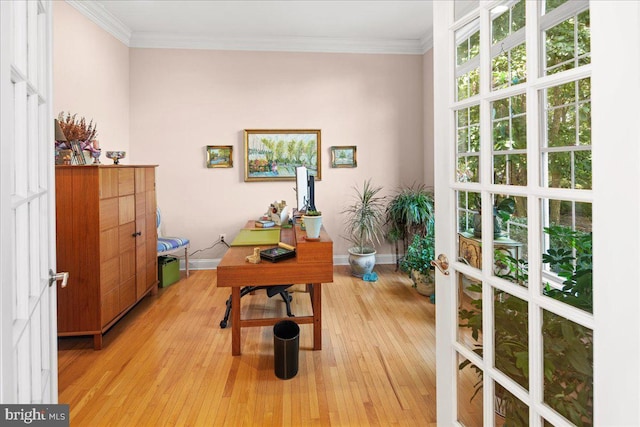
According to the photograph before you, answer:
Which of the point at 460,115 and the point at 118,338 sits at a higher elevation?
the point at 460,115

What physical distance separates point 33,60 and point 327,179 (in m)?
4.10

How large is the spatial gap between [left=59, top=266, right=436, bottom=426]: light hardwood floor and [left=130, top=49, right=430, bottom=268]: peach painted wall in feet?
5.56

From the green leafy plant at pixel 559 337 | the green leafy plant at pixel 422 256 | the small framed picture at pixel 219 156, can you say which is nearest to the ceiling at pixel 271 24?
the small framed picture at pixel 219 156

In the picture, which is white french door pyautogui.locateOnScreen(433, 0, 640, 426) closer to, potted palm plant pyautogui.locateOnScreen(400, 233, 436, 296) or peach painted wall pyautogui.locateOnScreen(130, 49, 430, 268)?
potted palm plant pyautogui.locateOnScreen(400, 233, 436, 296)

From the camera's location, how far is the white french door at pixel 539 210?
723 mm

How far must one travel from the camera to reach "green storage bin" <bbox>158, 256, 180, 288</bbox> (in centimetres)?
415

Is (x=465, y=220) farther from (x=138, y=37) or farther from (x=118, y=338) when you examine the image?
(x=138, y=37)

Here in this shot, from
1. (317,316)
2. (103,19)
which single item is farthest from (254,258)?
(103,19)

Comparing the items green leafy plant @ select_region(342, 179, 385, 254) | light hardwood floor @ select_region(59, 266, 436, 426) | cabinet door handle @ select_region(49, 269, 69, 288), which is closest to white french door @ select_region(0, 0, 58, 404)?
cabinet door handle @ select_region(49, 269, 69, 288)

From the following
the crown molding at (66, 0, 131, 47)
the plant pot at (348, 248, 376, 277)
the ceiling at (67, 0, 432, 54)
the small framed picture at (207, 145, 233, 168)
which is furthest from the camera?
the small framed picture at (207, 145, 233, 168)

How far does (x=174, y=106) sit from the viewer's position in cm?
481

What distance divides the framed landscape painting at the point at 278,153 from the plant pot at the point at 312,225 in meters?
2.57

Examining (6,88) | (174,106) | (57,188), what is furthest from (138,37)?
(6,88)

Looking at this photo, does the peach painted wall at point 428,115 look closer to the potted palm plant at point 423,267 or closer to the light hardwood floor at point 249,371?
the potted palm plant at point 423,267
